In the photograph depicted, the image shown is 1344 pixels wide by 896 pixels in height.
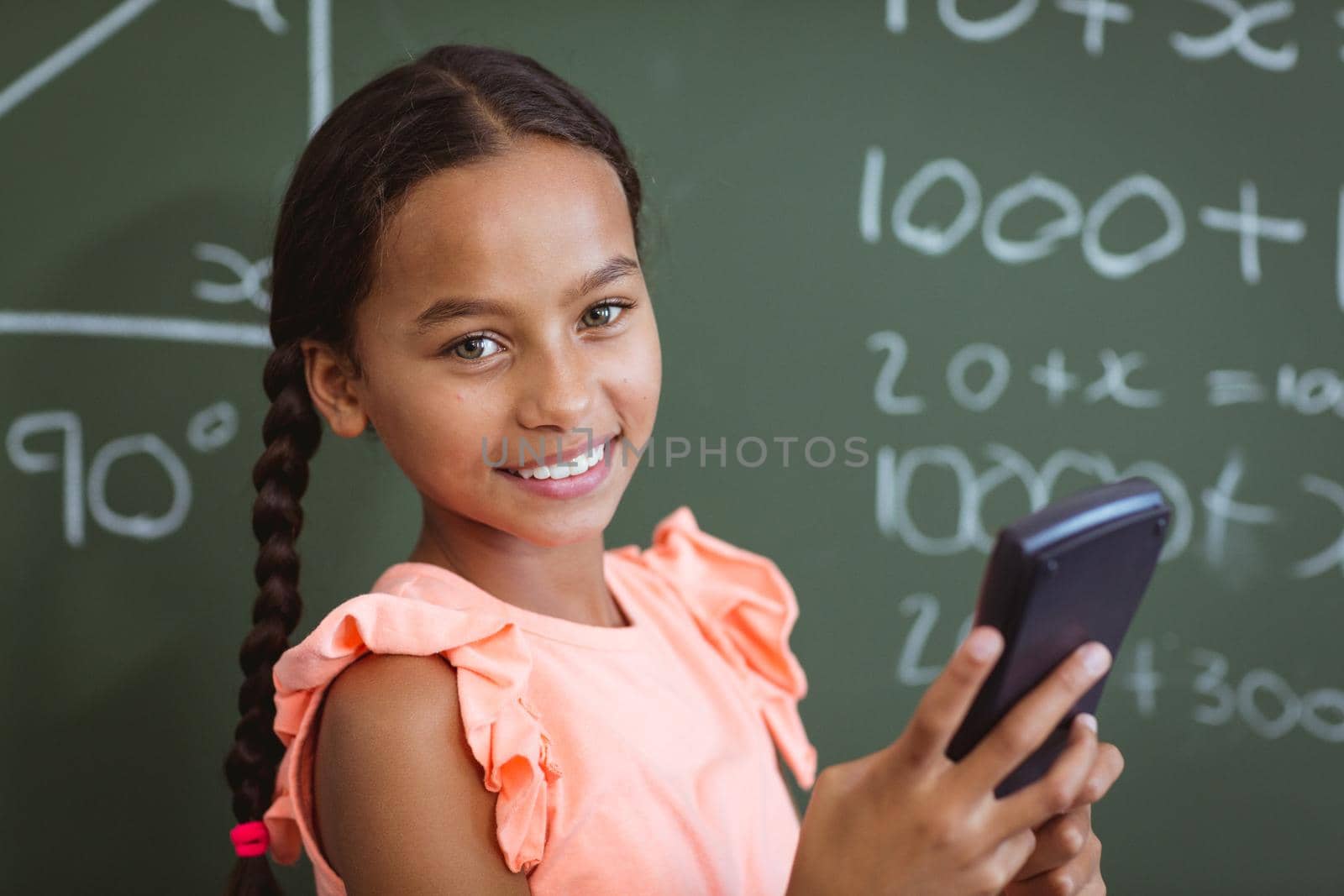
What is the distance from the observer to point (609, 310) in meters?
0.67

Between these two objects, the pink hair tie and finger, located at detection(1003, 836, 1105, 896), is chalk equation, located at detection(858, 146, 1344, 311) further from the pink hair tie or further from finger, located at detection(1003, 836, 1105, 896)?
the pink hair tie

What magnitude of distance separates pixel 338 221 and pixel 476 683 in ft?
0.92

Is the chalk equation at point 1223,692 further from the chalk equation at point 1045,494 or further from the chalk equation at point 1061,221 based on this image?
the chalk equation at point 1061,221

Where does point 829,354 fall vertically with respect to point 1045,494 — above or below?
above

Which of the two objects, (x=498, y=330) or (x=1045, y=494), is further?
(x=1045, y=494)

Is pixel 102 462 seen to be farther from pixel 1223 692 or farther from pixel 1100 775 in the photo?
pixel 1223 692

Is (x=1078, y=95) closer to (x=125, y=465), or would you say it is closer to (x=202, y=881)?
(x=125, y=465)

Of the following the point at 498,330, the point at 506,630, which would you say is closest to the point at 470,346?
the point at 498,330

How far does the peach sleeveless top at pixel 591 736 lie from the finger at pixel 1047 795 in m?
0.23

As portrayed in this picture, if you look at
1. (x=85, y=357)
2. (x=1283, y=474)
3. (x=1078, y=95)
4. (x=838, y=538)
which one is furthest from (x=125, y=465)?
(x=1283, y=474)

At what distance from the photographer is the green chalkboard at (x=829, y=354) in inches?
34.4

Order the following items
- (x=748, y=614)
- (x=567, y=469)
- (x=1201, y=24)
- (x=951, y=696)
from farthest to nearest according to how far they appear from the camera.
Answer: (x=1201, y=24), (x=748, y=614), (x=567, y=469), (x=951, y=696)

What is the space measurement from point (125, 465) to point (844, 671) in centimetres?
64

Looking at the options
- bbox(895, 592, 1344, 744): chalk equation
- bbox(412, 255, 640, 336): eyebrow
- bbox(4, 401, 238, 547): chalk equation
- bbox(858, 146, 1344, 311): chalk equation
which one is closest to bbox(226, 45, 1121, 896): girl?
bbox(412, 255, 640, 336): eyebrow
